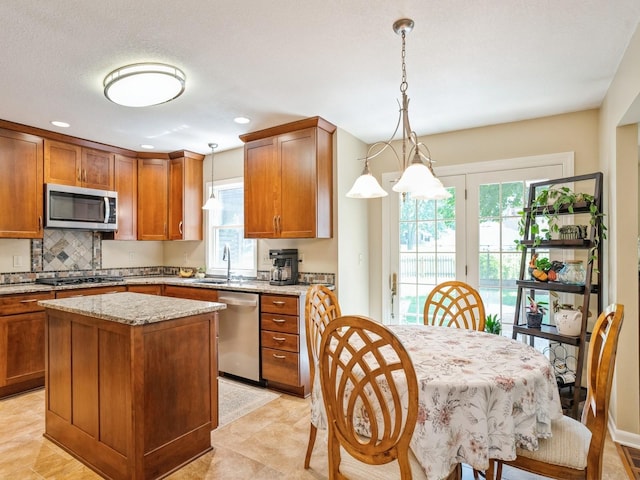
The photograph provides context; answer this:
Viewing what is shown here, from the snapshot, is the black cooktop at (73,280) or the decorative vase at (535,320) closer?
the decorative vase at (535,320)

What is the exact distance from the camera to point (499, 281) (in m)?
3.55

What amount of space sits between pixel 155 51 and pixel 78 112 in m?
1.51

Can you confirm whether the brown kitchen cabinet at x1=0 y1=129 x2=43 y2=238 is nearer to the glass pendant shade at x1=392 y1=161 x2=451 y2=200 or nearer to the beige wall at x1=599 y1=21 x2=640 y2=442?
the glass pendant shade at x1=392 y1=161 x2=451 y2=200

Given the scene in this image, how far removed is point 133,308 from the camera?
7.25 ft

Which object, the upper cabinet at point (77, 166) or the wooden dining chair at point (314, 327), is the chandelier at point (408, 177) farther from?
the upper cabinet at point (77, 166)

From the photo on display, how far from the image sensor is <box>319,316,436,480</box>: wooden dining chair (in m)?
1.29

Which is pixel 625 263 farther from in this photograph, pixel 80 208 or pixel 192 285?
pixel 80 208

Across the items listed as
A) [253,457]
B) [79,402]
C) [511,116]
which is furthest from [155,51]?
[511,116]

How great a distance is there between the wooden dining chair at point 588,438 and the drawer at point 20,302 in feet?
12.8

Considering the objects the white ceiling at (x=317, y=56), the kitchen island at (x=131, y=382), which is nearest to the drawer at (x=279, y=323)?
the kitchen island at (x=131, y=382)

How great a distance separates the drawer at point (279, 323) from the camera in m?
3.30

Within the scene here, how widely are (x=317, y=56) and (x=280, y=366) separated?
2.52 meters

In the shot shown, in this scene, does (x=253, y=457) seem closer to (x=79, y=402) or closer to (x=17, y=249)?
(x=79, y=402)

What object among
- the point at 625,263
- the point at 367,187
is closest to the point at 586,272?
the point at 625,263
